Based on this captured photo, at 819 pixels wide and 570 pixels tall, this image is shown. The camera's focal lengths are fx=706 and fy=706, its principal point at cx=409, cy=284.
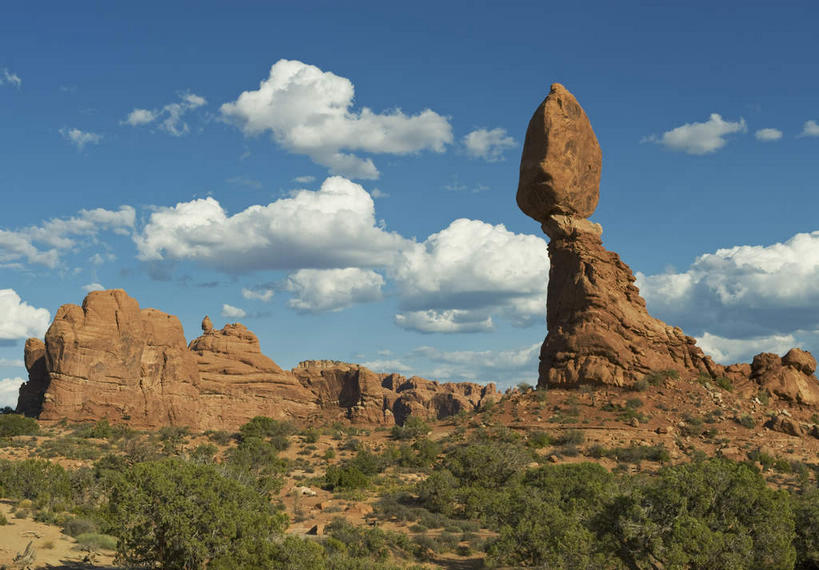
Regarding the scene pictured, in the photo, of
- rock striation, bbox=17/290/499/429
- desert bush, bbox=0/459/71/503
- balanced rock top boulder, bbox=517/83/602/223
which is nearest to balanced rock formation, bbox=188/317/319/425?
rock striation, bbox=17/290/499/429

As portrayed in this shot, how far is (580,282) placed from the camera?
159 ft

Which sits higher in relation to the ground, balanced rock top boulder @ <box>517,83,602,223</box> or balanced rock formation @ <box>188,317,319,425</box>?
balanced rock top boulder @ <box>517,83,602,223</box>

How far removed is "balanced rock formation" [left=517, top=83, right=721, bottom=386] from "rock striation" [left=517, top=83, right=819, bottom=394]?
70mm

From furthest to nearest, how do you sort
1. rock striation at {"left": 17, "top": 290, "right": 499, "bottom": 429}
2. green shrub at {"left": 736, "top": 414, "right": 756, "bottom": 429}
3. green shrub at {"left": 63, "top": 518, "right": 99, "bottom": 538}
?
rock striation at {"left": 17, "top": 290, "right": 499, "bottom": 429} → green shrub at {"left": 736, "top": 414, "right": 756, "bottom": 429} → green shrub at {"left": 63, "top": 518, "right": 99, "bottom": 538}

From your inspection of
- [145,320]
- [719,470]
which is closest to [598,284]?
[719,470]

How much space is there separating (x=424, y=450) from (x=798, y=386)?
27.0 m

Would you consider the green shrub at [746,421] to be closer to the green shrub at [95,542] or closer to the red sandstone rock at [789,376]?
the red sandstone rock at [789,376]

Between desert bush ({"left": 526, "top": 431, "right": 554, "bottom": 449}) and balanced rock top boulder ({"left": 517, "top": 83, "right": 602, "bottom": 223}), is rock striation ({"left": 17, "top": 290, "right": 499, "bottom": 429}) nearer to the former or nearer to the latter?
desert bush ({"left": 526, "top": 431, "right": 554, "bottom": 449})

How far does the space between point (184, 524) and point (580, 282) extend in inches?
1487

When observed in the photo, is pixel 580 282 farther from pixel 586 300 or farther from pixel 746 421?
pixel 746 421

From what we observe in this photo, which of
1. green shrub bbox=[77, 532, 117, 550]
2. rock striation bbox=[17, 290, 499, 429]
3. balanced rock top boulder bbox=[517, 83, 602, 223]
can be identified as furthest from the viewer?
rock striation bbox=[17, 290, 499, 429]

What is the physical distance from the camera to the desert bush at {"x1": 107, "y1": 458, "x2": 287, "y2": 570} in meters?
15.1

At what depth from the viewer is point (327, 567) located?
54.6 ft

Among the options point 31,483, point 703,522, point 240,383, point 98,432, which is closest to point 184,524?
point 703,522
